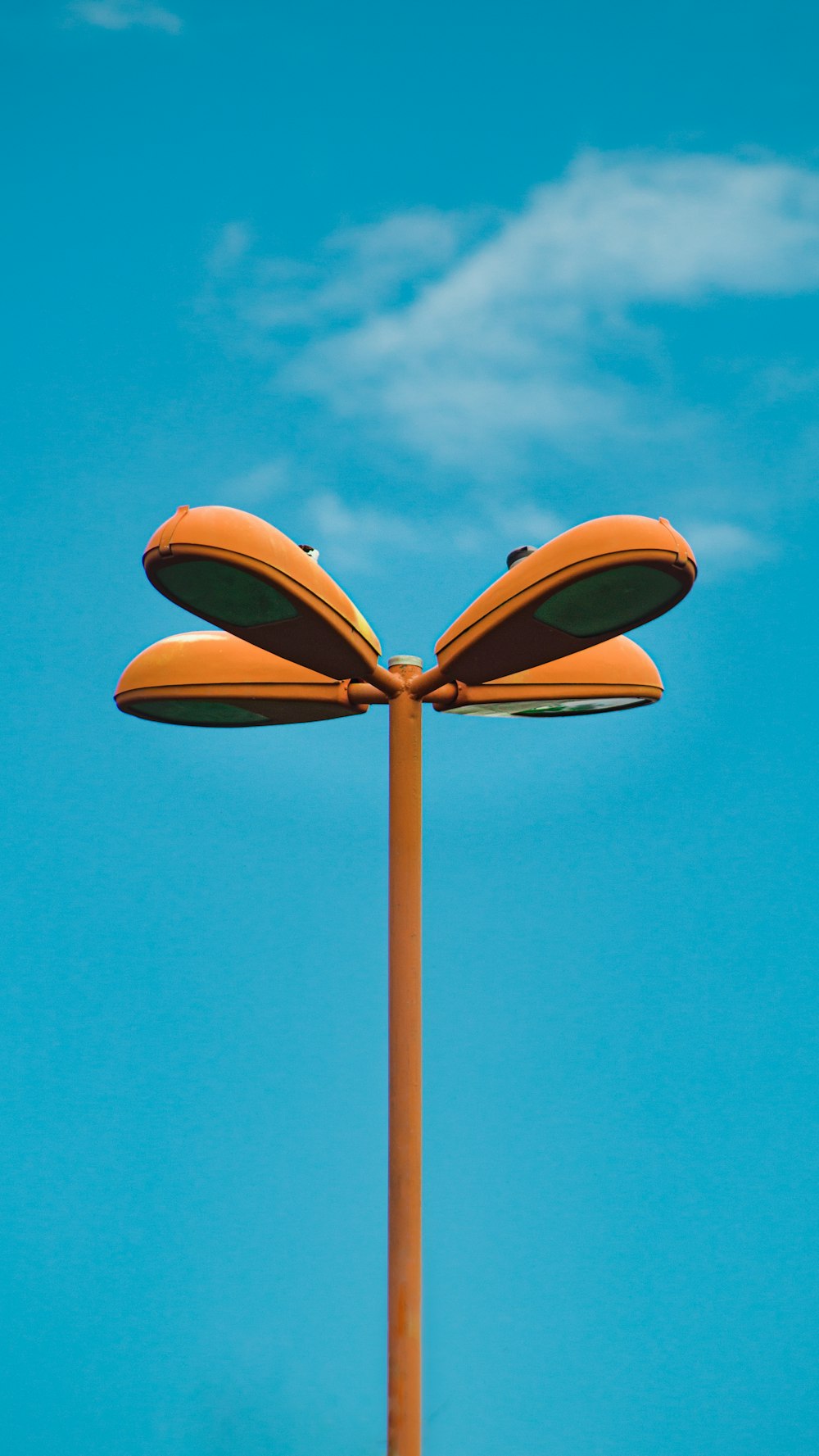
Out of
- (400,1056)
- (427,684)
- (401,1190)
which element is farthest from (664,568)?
(401,1190)

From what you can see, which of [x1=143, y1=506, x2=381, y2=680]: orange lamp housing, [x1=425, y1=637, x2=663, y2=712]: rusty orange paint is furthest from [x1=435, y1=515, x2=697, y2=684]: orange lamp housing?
[x1=143, y1=506, x2=381, y2=680]: orange lamp housing

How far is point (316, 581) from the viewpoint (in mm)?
5602

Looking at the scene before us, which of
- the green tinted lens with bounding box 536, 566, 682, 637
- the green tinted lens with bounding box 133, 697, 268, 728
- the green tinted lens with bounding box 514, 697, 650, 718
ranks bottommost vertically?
the green tinted lens with bounding box 536, 566, 682, 637

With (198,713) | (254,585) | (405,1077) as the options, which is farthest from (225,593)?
(405,1077)

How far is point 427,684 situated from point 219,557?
1.53m

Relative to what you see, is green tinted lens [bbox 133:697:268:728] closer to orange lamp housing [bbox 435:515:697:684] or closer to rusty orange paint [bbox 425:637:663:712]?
rusty orange paint [bbox 425:637:663:712]

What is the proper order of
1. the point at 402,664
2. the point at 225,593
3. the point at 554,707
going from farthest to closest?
the point at 554,707
the point at 402,664
the point at 225,593

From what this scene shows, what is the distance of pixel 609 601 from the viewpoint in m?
5.55

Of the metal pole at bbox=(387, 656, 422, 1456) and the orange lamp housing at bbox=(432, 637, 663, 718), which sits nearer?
the metal pole at bbox=(387, 656, 422, 1456)

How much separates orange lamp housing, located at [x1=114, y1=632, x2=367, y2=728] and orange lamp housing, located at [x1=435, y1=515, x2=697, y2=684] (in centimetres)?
77

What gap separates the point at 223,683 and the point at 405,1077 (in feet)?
6.65

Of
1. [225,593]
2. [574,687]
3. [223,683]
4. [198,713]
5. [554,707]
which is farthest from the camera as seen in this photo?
[554,707]

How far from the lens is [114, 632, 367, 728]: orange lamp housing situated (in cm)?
675

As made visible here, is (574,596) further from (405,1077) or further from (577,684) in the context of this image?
(405,1077)
